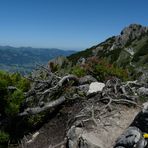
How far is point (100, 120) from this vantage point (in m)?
10.4

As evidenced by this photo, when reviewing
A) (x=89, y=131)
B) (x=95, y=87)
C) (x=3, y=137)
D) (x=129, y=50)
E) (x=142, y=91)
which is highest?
(x=142, y=91)

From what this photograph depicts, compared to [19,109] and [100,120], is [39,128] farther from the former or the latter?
[100,120]

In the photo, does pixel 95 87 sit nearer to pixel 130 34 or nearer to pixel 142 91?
pixel 142 91

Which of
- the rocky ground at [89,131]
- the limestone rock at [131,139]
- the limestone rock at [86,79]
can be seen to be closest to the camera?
the limestone rock at [131,139]

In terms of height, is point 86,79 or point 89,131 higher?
point 86,79

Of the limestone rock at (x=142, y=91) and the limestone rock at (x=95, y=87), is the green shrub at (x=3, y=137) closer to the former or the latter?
the limestone rock at (x=95, y=87)

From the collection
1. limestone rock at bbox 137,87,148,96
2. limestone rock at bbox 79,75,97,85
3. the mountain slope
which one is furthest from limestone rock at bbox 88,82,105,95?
the mountain slope

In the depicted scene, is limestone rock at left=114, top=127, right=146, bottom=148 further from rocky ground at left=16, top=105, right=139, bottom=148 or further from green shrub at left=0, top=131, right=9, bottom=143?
green shrub at left=0, top=131, right=9, bottom=143

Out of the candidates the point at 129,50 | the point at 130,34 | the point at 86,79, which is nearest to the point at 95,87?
the point at 86,79

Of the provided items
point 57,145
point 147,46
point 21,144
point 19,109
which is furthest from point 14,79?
point 147,46

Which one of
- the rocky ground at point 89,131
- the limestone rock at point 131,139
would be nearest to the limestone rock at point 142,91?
the rocky ground at point 89,131

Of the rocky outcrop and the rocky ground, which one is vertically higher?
the rocky ground

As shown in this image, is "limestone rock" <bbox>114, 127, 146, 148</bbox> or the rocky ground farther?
the rocky ground

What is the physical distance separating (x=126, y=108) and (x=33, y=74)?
181 inches
